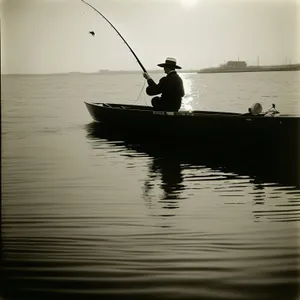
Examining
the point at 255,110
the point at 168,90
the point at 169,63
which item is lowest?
the point at 255,110

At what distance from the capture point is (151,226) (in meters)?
2.32

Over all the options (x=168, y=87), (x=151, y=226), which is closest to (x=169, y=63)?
(x=168, y=87)

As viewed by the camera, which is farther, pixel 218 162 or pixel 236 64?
pixel 218 162

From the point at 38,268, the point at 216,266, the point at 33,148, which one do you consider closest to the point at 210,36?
the point at 216,266

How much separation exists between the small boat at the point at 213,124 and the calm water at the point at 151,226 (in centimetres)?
20

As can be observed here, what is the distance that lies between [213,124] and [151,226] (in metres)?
1.96

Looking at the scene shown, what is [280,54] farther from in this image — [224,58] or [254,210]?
[254,210]

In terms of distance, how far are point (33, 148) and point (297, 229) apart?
2733 mm

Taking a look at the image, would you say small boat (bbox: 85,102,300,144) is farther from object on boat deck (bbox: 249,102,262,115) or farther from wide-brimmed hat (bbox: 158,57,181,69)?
wide-brimmed hat (bbox: 158,57,181,69)

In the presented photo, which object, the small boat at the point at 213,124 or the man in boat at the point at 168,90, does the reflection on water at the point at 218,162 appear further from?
the man in boat at the point at 168,90

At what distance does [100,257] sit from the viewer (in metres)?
1.90

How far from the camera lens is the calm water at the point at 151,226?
65.7 inches

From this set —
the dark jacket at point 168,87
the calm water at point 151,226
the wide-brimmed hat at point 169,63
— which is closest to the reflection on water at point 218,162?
the calm water at point 151,226

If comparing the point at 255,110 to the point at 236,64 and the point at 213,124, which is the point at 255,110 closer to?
the point at 213,124
